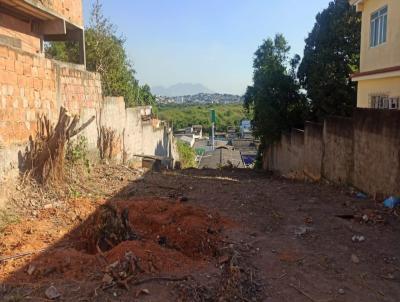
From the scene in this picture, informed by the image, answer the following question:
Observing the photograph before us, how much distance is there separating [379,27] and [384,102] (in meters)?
2.20

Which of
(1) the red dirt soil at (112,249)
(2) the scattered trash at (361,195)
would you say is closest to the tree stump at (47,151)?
(1) the red dirt soil at (112,249)

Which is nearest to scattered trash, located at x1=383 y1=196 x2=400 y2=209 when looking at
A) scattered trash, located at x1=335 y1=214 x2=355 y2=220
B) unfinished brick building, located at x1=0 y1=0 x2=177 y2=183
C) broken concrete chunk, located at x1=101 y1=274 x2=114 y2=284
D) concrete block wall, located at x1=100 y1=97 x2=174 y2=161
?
scattered trash, located at x1=335 y1=214 x2=355 y2=220

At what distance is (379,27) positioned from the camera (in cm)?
1171

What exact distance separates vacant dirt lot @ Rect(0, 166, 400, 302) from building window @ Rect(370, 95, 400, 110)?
15.2ft

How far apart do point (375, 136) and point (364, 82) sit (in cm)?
525

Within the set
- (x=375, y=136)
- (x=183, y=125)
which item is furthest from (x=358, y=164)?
(x=183, y=125)

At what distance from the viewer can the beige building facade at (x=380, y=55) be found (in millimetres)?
10586

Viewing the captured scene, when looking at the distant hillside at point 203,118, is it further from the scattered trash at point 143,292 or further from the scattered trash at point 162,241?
the scattered trash at point 143,292

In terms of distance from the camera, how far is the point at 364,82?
12.7m

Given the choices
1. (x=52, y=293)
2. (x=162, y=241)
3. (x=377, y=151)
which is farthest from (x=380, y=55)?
(x=52, y=293)

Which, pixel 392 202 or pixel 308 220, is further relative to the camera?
pixel 392 202

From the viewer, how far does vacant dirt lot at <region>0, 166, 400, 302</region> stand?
3900 millimetres

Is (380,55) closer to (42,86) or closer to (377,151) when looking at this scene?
(377,151)

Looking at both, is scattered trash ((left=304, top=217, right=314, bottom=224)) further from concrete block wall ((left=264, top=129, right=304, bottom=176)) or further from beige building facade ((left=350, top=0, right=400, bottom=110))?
concrete block wall ((left=264, top=129, right=304, bottom=176))
